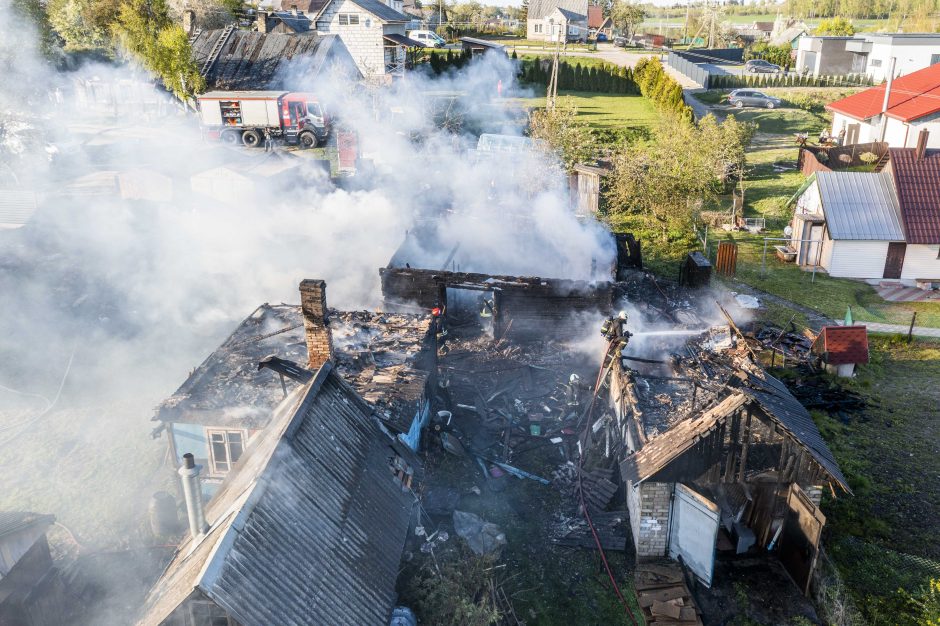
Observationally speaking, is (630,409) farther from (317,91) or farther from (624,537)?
(317,91)

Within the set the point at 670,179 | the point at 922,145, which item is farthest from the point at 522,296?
the point at 922,145

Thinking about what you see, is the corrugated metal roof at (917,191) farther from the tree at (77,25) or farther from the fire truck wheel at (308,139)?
the tree at (77,25)

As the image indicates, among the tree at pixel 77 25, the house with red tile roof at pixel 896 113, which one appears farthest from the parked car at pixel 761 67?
the tree at pixel 77 25

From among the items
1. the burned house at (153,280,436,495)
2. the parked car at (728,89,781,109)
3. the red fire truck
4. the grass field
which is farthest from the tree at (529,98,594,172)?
the parked car at (728,89,781,109)

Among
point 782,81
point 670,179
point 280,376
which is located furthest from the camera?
point 782,81

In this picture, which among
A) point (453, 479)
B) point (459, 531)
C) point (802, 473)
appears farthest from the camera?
point (453, 479)

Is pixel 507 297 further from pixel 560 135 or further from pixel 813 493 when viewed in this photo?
pixel 560 135

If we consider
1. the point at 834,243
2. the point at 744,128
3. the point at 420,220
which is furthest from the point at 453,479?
the point at 744,128
